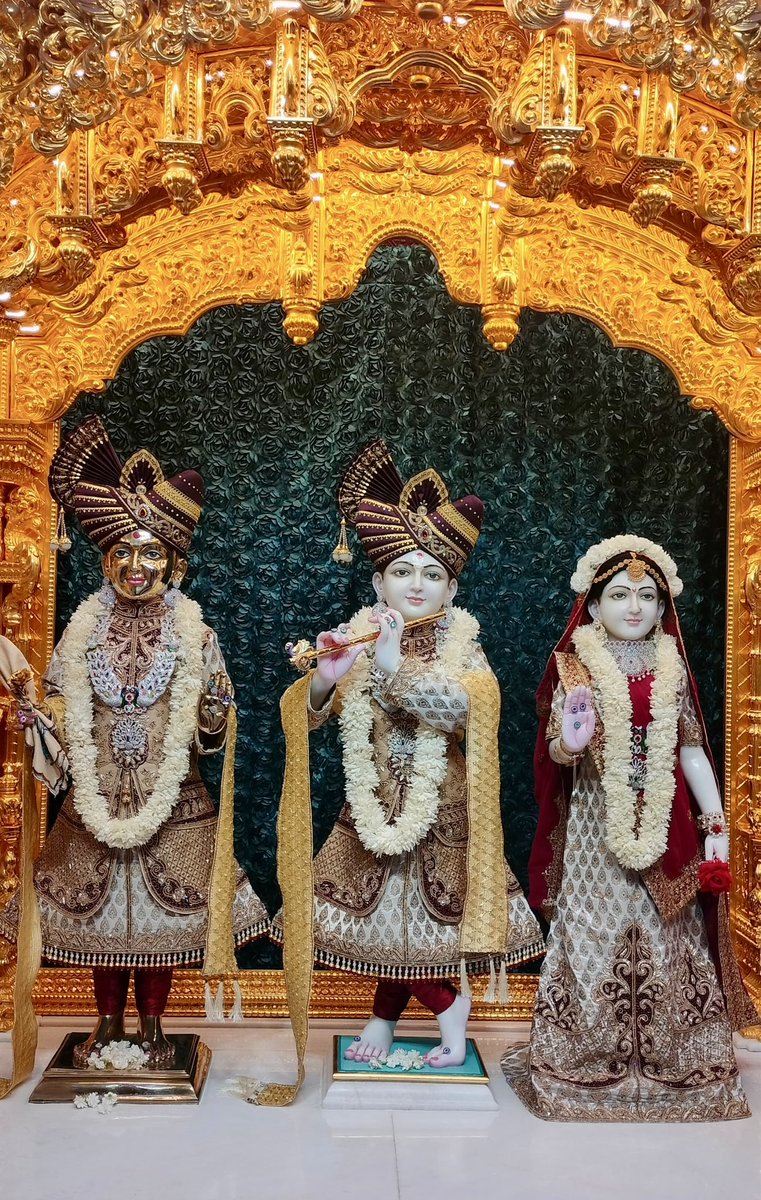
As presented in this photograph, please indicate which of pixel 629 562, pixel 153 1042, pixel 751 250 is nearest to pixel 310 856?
pixel 153 1042

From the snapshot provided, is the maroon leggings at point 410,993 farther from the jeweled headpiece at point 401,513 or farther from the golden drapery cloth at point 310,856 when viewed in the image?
the jeweled headpiece at point 401,513

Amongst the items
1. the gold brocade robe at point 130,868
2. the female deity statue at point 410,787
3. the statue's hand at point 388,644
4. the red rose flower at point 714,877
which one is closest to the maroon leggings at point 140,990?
the gold brocade robe at point 130,868

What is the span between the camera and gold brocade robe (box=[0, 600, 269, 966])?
4473mm

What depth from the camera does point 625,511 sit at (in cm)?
551

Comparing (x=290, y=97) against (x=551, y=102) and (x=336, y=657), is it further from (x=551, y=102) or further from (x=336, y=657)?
(x=336, y=657)

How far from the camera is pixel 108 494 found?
4.53 meters

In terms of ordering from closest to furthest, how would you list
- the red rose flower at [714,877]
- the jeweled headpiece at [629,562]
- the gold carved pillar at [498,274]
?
the red rose flower at [714,877] → the jeweled headpiece at [629,562] → the gold carved pillar at [498,274]

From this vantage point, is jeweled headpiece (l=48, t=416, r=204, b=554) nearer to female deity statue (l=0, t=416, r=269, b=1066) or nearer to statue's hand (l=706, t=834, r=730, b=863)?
female deity statue (l=0, t=416, r=269, b=1066)

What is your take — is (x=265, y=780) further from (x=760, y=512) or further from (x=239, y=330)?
(x=760, y=512)

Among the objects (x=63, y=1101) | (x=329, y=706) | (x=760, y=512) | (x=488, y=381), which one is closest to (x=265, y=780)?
(x=329, y=706)

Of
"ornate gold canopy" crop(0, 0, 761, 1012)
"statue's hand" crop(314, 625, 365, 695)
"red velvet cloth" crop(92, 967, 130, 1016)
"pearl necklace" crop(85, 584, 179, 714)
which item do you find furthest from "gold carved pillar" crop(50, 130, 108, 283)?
"red velvet cloth" crop(92, 967, 130, 1016)

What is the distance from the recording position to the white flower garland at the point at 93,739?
4426 mm

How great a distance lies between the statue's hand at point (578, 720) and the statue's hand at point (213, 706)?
118 cm

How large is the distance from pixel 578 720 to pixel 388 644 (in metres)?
0.68
